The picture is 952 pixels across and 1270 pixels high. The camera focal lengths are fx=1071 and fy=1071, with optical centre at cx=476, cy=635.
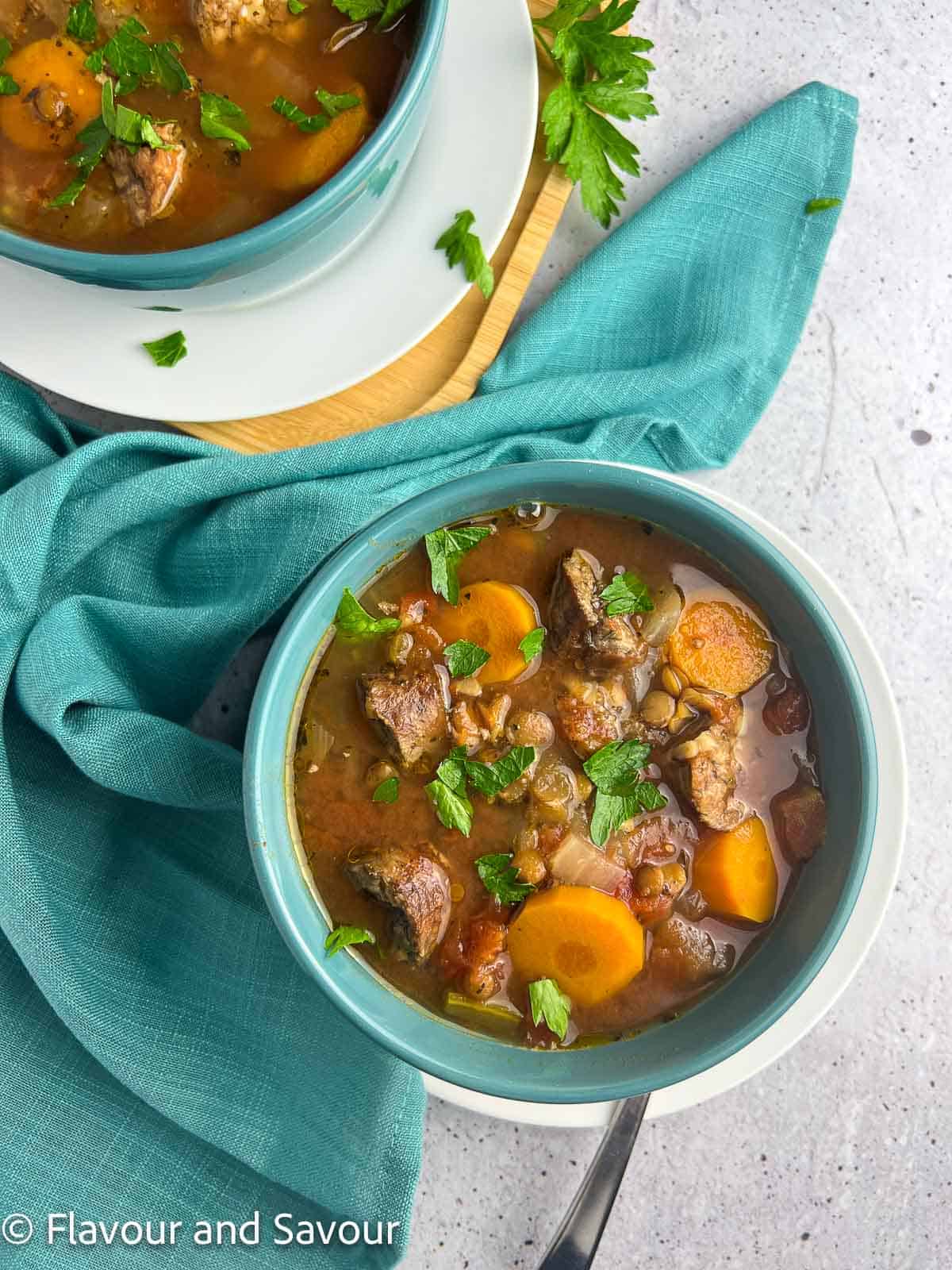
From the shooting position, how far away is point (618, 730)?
2.13 m

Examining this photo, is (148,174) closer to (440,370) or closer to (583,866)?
(440,370)

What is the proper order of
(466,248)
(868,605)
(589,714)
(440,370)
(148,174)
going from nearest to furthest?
(148,174) → (589,714) → (466,248) → (440,370) → (868,605)

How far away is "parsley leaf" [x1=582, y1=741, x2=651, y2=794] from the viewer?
208 centimetres

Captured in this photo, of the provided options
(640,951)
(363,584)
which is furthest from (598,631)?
(640,951)

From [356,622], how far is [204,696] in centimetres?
62

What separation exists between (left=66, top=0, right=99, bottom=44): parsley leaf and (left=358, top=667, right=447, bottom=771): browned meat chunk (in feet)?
4.19

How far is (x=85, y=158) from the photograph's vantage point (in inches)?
77.3

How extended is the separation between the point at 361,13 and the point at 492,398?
2.57 feet

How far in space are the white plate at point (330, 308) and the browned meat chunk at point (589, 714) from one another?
2.74 ft

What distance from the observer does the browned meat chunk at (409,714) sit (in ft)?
6.75

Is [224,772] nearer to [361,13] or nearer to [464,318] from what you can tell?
[464,318]

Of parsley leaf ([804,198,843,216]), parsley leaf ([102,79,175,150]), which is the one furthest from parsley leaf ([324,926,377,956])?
parsley leaf ([804,198,843,216])

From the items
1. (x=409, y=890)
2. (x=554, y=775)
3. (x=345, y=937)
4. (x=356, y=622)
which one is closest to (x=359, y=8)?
(x=356, y=622)

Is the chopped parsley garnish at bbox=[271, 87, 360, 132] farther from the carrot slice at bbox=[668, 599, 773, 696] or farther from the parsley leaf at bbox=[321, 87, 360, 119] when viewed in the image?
the carrot slice at bbox=[668, 599, 773, 696]
